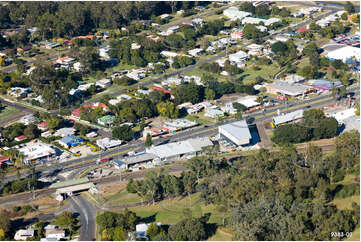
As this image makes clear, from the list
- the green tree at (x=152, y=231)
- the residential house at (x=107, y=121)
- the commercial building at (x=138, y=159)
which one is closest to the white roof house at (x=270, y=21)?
the residential house at (x=107, y=121)

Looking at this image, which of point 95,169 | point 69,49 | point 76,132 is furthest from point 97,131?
point 69,49

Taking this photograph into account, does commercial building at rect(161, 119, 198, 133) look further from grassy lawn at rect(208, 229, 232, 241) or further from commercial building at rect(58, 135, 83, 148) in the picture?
grassy lawn at rect(208, 229, 232, 241)

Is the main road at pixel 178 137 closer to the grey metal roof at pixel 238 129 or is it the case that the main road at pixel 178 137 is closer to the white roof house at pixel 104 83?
the grey metal roof at pixel 238 129

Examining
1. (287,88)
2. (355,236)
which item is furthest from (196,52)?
(355,236)

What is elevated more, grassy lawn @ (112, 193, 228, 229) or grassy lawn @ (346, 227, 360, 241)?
grassy lawn @ (346, 227, 360, 241)

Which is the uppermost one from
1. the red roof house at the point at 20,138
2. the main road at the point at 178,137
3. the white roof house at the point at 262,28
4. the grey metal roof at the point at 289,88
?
the white roof house at the point at 262,28

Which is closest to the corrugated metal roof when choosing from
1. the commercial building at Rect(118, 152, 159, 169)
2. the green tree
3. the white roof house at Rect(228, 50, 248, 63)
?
the commercial building at Rect(118, 152, 159, 169)
